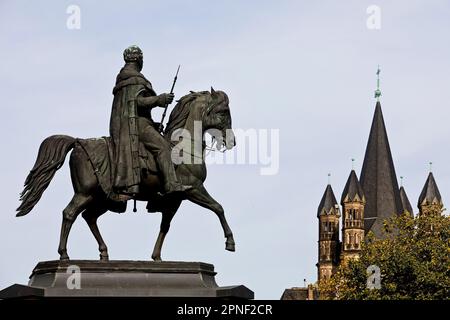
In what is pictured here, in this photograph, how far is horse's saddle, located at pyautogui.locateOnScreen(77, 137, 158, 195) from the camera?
26.7m

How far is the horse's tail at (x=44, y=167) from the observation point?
2667 cm

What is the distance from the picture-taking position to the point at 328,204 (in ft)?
589

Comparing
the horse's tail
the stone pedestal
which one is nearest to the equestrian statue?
the horse's tail

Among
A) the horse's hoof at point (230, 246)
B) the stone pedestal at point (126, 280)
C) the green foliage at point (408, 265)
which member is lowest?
the stone pedestal at point (126, 280)

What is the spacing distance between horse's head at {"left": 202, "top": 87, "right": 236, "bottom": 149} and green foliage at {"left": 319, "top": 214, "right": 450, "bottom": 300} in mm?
41439

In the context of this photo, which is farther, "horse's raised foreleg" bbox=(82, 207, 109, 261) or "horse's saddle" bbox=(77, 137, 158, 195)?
"horse's raised foreleg" bbox=(82, 207, 109, 261)

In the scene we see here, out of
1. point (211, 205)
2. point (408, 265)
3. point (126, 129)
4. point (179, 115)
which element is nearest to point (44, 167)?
point (126, 129)

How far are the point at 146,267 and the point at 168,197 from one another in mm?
1388

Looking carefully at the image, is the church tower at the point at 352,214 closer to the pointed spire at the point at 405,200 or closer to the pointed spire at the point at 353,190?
the pointed spire at the point at 353,190

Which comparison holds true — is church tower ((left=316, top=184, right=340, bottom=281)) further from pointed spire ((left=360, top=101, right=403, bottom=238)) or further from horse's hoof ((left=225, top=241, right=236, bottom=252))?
horse's hoof ((left=225, top=241, right=236, bottom=252))

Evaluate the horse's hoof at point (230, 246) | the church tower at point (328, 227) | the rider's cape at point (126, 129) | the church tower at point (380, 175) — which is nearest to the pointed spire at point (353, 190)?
the church tower at point (380, 175)

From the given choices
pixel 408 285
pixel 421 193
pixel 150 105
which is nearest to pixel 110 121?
pixel 150 105

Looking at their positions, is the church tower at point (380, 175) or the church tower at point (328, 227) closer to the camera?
the church tower at point (380, 175)
